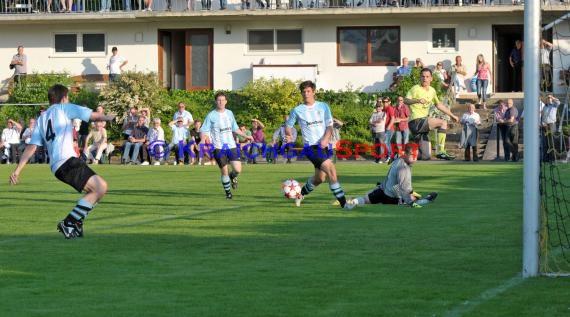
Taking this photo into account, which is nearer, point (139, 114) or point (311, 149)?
point (311, 149)

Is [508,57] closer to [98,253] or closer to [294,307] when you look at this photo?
[98,253]

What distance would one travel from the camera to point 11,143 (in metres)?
38.7

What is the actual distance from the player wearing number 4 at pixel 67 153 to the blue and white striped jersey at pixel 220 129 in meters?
6.90

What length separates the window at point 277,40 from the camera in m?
45.7

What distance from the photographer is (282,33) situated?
4575 cm

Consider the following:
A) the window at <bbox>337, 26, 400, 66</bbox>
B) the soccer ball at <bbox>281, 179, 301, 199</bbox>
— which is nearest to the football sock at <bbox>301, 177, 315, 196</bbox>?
the soccer ball at <bbox>281, 179, 301, 199</bbox>

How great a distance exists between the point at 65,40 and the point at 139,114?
34.1 feet

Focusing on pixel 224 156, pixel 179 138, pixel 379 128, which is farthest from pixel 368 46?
pixel 224 156

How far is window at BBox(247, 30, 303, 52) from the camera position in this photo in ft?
150

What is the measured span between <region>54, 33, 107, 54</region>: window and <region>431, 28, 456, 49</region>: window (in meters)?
13.2

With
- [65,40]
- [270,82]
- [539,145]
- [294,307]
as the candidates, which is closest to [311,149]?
[539,145]

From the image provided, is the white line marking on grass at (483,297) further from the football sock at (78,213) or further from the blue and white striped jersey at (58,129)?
the blue and white striped jersey at (58,129)

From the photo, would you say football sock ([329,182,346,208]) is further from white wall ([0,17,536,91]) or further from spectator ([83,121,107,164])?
white wall ([0,17,536,91])

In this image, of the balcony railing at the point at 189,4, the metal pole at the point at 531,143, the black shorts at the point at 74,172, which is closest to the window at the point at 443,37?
the balcony railing at the point at 189,4
